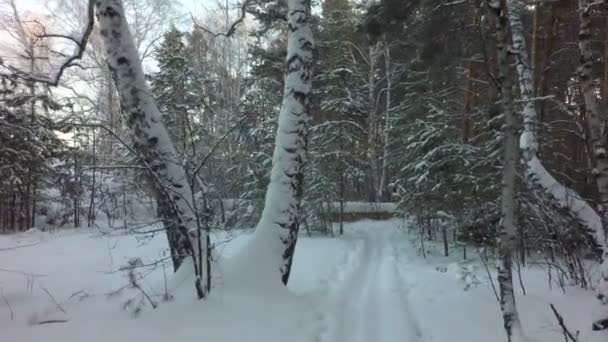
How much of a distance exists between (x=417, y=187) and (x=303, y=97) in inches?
206

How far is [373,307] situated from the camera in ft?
17.9

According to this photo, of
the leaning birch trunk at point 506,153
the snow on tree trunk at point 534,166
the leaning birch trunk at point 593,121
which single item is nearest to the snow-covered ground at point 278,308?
the leaning birch trunk at point 506,153

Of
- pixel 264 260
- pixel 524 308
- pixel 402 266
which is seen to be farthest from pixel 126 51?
pixel 402 266

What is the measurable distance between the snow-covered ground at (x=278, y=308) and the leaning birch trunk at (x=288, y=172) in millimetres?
438

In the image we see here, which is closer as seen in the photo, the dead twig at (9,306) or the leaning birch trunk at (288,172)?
the dead twig at (9,306)

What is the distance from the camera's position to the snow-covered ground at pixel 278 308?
3918 mm

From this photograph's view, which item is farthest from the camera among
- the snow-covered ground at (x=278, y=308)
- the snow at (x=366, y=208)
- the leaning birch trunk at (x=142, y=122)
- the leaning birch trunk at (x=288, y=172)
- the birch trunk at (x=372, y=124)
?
the birch trunk at (x=372, y=124)

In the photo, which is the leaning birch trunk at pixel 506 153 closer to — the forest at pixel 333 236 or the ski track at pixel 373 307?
the forest at pixel 333 236

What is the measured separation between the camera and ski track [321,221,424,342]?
4398 millimetres

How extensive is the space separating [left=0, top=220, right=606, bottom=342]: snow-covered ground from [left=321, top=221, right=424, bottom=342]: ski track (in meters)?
0.01

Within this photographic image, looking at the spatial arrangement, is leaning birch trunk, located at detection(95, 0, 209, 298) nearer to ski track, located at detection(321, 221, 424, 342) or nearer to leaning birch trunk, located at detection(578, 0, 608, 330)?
ski track, located at detection(321, 221, 424, 342)

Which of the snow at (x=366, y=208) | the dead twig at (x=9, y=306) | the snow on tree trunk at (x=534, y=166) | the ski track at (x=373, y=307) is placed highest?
the snow on tree trunk at (x=534, y=166)

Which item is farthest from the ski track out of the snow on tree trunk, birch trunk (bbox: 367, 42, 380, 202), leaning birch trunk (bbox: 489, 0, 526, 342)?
birch trunk (bbox: 367, 42, 380, 202)

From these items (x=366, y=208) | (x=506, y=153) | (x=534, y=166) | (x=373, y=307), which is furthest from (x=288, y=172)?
(x=366, y=208)
